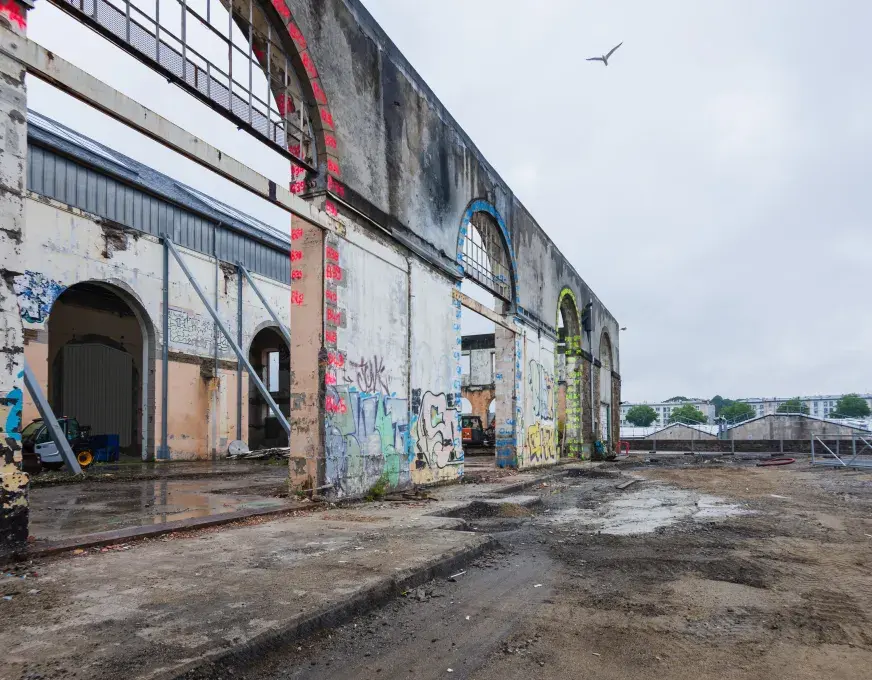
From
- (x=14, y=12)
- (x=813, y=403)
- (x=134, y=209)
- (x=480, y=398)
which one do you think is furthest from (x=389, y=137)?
(x=813, y=403)

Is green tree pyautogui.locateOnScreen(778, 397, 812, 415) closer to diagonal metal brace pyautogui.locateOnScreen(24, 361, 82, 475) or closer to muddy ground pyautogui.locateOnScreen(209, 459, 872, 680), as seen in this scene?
muddy ground pyautogui.locateOnScreen(209, 459, 872, 680)

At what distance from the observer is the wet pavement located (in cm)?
581

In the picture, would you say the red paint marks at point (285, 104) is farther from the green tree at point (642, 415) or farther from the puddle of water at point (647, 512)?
the green tree at point (642, 415)

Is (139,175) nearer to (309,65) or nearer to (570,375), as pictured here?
(309,65)

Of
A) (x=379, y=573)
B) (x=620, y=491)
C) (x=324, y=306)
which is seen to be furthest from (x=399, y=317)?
(x=379, y=573)

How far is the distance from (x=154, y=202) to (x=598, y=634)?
16.9m

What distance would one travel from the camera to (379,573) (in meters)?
3.98

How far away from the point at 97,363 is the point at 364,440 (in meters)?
15.7

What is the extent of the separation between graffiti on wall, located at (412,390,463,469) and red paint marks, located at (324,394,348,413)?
221 cm

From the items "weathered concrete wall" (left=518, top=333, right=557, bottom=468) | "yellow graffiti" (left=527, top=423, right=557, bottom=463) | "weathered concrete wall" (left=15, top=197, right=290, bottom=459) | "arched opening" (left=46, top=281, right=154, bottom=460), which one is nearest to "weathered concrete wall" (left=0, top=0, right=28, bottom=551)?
"weathered concrete wall" (left=15, top=197, right=290, bottom=459)

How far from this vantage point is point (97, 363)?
2042cm

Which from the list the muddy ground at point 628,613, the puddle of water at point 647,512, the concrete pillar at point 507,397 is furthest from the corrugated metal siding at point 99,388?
the muddy ground at point 628,613

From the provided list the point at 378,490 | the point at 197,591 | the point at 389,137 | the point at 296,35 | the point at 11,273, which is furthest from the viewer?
the point at 389,137

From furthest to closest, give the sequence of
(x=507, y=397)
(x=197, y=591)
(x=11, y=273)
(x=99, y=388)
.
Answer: (x=99, y=388) < (x=507, y=397) < (x=11, y=273) < (x=197, y=591)
